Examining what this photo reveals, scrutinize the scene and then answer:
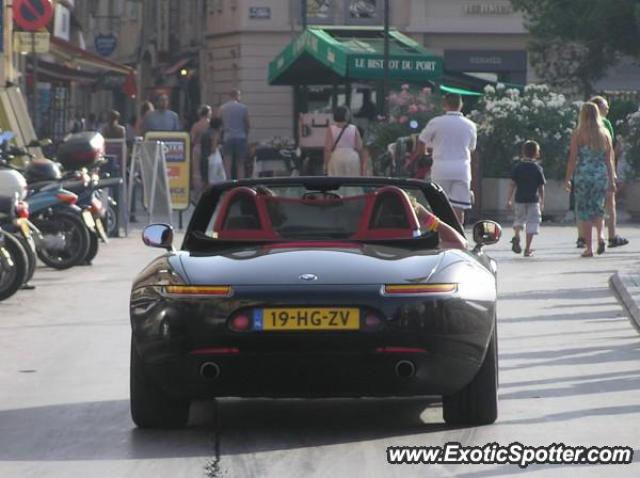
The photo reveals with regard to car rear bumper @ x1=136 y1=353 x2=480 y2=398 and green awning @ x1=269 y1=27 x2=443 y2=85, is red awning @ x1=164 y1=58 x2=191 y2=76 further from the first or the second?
car rear bumper @ x1=136 y1=353 x2=480 y2=398

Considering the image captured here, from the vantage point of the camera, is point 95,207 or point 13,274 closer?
point 13,274

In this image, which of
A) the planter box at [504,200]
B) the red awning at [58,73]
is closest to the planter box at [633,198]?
the planter box at [504,200]

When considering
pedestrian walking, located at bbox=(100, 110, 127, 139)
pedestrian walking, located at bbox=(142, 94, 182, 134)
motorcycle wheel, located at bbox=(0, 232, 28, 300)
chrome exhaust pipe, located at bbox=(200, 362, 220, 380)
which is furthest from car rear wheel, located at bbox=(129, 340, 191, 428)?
pedestrian walking, located at bbox=(142, 94, 182, 134)

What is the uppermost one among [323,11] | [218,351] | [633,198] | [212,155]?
[323,11]

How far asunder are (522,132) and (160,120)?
6076 millimetres

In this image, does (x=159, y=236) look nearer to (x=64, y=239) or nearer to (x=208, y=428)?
(x=208, y=428)

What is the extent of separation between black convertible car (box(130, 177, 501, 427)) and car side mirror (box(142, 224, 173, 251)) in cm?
54

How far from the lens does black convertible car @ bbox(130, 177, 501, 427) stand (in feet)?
30.3

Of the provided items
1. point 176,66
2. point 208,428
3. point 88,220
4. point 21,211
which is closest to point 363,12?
point 176,66

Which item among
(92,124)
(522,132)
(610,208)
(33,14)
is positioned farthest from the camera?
(92,124)

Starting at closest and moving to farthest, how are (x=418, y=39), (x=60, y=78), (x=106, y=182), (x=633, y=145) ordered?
(x=106, y=182), (x=633, y=145), (x=60, y=78), (x=418, y=39)

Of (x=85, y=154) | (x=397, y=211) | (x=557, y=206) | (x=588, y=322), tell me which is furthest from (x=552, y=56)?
(x=397, y=211)

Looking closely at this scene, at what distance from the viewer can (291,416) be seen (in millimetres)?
10203

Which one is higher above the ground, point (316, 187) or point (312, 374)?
point (316, 187)
